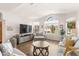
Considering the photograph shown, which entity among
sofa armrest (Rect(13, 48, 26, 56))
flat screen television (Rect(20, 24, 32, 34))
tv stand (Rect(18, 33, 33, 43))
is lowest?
sofa armrest (Rect(13, 48, 26, 56))

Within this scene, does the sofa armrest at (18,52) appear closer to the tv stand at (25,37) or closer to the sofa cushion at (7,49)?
the sofa cushion at (7,49)

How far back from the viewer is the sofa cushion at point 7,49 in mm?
1838

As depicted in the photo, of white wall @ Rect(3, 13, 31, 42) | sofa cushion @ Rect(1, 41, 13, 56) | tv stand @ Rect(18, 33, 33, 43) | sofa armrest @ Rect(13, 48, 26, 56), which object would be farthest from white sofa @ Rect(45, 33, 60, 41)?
sofa cushion @ Rect(1, 41, 13, 56)

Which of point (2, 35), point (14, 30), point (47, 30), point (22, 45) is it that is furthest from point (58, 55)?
point (2, 35)

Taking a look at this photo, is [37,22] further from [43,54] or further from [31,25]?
[43,54]

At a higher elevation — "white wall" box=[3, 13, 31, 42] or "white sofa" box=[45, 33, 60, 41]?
"white wall" box=[3, 13, 31, 42]

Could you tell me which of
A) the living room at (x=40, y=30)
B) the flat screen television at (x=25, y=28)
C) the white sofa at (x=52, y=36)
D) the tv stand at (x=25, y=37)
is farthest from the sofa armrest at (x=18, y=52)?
the white sofa at (x=52, y=36)

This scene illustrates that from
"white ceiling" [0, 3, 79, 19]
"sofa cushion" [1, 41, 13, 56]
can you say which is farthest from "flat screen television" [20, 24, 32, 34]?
"sofa cushion" [1, 41, 13, 56]

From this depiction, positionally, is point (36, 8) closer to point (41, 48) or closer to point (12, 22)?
point (12, 22)

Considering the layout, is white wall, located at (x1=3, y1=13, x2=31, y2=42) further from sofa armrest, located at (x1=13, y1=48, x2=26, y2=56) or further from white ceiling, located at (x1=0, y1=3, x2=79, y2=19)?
sofa armrest, located at (x1=13, y1=48, x2=26, y2=56)

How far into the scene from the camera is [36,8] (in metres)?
1.87

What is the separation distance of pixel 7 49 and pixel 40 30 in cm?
62

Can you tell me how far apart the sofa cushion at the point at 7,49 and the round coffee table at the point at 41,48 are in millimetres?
390

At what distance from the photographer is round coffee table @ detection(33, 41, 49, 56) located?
6.13ft
